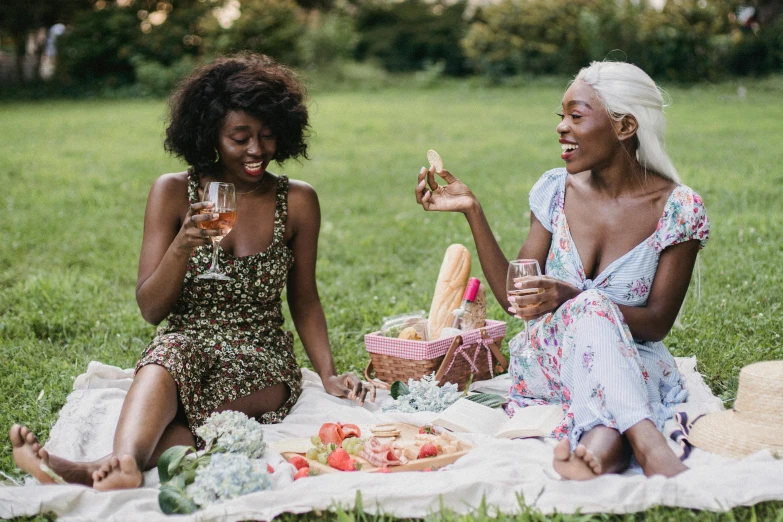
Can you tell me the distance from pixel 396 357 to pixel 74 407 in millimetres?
1730

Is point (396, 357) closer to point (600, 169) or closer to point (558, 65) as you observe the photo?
Answer: point (600, 169)

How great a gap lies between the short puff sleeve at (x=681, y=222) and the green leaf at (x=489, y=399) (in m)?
1.16

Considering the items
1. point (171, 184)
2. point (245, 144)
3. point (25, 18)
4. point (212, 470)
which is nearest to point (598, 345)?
point (212, 470)

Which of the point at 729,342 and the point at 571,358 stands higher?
the point at 571,358

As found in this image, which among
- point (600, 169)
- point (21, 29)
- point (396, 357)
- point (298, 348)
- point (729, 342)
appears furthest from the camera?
point (21, 29)

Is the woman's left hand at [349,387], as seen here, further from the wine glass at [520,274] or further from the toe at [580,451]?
the toe at [580,451]

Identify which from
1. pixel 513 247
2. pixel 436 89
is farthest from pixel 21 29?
pixel 513 247

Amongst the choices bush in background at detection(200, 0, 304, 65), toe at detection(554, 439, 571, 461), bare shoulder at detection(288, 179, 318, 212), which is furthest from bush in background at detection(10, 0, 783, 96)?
toe at detection(554, 439, 571, 461)

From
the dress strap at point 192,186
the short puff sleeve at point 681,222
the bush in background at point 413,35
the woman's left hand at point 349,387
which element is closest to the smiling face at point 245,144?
the dress strap at point 192,186

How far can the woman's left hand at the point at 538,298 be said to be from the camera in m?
3.62

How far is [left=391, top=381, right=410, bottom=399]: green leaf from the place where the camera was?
473 centimetres

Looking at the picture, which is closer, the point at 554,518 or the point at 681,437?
the point at 554,518

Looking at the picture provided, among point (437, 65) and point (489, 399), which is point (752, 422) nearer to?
point (489, 399)

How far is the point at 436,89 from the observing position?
85.0 ft
